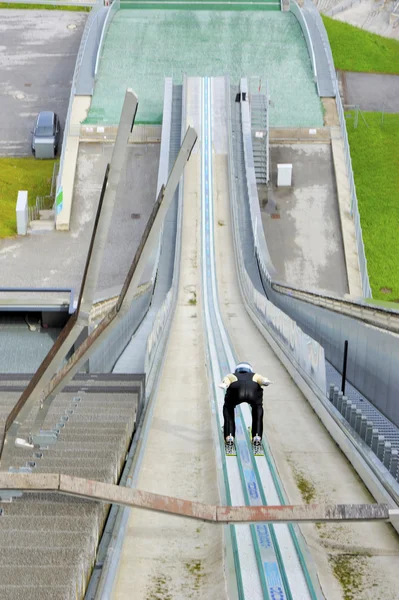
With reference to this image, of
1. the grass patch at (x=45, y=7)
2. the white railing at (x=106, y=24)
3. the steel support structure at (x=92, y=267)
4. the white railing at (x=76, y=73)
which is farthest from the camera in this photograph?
the grass patch at (x=45, y=7)

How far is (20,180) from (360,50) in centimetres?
1662

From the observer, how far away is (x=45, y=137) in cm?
3378

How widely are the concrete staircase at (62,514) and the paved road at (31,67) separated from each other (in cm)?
2693

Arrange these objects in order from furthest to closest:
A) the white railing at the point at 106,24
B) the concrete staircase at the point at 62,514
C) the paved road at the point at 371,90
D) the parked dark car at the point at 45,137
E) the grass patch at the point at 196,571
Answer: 1. the paved road at the point at 371,90
2. the white railing at the point at 106,24
3. the parked dark car at the point at 45,137
4. the grass patch at the point at 196,571
5. the concrete staircase at the point at 62,514

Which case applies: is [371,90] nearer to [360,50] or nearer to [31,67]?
[360,50]

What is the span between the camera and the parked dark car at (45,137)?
33.7 m

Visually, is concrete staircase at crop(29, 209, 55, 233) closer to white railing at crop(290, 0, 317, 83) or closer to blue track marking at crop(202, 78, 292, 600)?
white railing at crop(290, 0, 317, 83)

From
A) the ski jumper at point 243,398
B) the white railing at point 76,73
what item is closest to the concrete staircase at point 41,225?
the white railing at point 76,73

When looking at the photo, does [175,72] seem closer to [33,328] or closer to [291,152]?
[291,152]

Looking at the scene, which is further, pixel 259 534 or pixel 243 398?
pixel 243 398

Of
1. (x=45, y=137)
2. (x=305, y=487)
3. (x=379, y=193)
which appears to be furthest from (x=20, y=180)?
(x=305, y=487)

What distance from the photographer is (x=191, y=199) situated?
28188 mm

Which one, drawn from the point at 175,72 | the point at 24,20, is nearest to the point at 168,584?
the point at 175,72

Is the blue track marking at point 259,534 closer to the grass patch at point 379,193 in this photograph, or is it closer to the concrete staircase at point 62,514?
the concrete staircase at point 62,514
